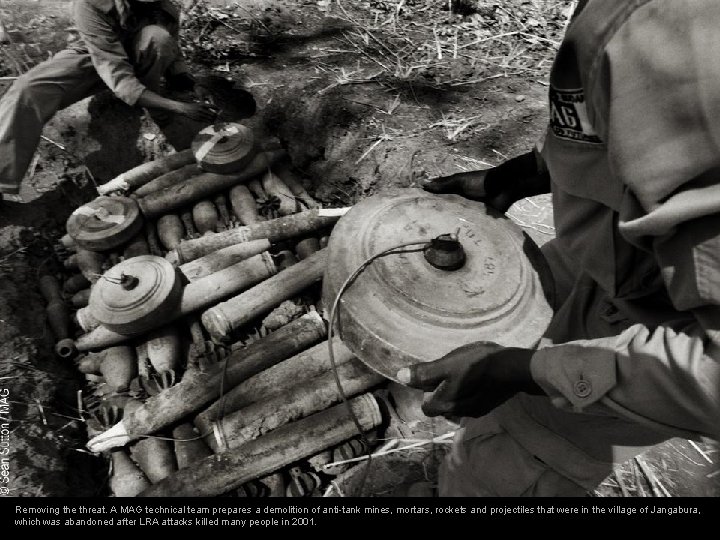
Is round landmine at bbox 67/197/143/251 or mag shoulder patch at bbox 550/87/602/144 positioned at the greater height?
mag shoulder patch at bbox 550/87/602/144

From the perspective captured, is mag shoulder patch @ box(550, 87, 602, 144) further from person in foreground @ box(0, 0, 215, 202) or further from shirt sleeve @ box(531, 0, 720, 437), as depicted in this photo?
person in foreground @ box(0, 0, 215, 202)

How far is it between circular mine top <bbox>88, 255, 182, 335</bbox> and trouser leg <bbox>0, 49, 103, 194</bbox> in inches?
71.1

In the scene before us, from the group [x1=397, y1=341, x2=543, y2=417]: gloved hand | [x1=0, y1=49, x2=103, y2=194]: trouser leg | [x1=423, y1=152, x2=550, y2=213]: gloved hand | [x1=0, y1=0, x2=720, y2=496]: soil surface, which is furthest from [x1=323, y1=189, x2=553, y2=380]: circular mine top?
[x1=0, y1=49, x2=103, y2=194]: trouser leg

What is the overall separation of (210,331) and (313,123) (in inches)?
105

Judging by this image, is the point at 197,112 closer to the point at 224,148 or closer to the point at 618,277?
the point at 224,148


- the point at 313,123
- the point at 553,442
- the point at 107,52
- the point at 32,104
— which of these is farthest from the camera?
the point at 313,123

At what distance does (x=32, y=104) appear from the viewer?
4.18 m

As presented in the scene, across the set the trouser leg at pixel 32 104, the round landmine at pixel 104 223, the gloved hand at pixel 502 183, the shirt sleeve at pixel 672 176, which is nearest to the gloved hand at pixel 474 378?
the shirt sleeve at pixel 672 176

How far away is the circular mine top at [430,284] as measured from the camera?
87.2 inches

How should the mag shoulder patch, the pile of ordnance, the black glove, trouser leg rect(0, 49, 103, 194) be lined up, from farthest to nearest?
1. the black glove
2. trouser leg rect(0, 49, 103, 194)
3. the pile of ordnance
4. the mag shoulder patch

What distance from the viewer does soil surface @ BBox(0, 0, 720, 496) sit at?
9.76ft

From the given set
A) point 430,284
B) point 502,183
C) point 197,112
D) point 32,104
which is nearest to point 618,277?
point 430,284

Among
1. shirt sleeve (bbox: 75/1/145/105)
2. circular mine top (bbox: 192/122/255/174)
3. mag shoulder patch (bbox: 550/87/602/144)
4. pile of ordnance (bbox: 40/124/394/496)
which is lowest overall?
pile of ordnance (bbox: 40/124/394/496)
